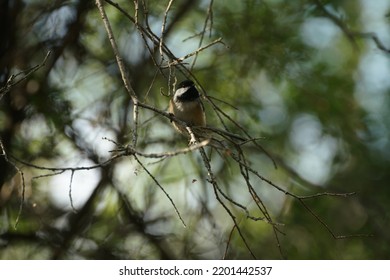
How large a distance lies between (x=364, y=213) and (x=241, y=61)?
2103 mm

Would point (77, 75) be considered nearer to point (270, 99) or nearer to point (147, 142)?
point (147, 142)

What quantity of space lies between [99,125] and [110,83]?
667 mm

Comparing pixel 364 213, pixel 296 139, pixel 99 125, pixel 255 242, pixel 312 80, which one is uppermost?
pixel 312 80

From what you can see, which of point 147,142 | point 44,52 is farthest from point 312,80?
point 44,52

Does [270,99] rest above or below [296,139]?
above

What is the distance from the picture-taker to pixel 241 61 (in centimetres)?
630

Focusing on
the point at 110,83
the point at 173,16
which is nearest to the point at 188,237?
the point at 110,83

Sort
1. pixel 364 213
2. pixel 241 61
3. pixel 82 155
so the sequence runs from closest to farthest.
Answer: pixel 82 155, pixel 364 213, pixel 241 61

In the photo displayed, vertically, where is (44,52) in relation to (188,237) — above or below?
above

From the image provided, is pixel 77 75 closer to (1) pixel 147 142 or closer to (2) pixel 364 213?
(1) pixel 147 142

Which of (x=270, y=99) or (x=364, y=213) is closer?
(x=364, y=213)

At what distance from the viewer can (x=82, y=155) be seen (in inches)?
217

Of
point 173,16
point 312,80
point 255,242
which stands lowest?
point 255,242

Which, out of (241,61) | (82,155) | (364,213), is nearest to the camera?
(82,155)
